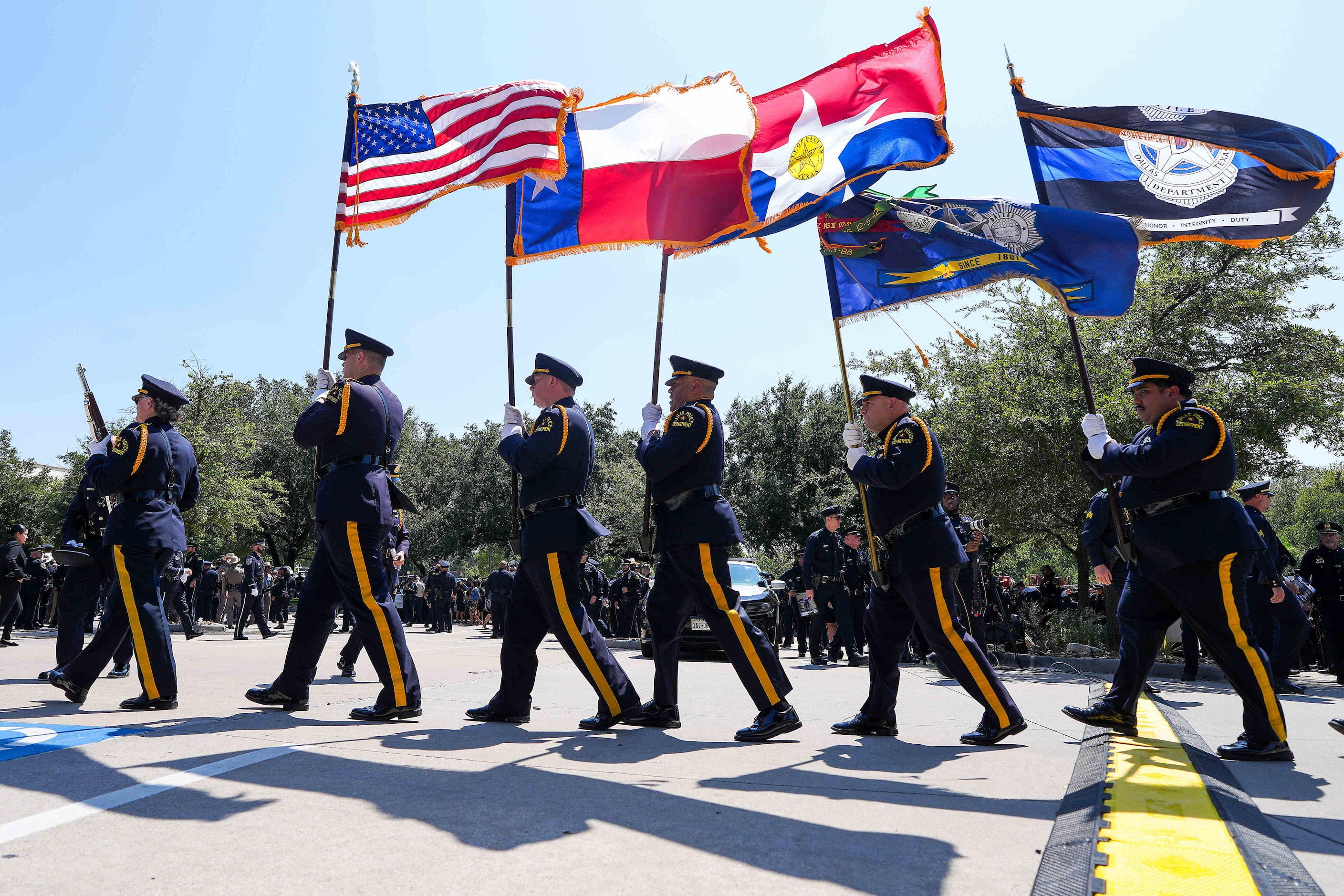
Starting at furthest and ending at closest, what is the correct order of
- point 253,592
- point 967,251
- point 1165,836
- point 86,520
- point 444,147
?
point 253,592 < point 86,520 < point 967,251 < point 444,147 < point 1165,836

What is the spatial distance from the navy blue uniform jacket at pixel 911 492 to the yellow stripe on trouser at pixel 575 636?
1651 millimetres

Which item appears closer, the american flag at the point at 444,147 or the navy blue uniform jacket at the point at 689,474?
the navy blue uniform jacket at the point at 689,474

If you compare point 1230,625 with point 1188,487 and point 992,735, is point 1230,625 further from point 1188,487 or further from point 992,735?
point 992,735

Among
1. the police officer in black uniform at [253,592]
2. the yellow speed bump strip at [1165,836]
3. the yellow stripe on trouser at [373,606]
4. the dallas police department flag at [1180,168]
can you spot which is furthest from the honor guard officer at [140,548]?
the police officer in black uniform at [253,592]

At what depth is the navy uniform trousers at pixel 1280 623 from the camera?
825 centimetres

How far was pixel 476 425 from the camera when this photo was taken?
4847cm

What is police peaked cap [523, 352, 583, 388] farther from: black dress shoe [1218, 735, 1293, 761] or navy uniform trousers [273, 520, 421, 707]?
black dress shoe [1218, 735, 1293, 761]

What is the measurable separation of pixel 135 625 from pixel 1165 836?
517 centimetres

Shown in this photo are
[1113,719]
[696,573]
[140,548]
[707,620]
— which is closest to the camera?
[1113,719]

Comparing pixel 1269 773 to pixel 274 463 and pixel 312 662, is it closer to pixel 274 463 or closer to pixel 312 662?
pixel 312 662

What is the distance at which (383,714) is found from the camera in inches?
207

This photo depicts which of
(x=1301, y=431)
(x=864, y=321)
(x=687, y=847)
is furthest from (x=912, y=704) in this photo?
(x=1301, y=431)

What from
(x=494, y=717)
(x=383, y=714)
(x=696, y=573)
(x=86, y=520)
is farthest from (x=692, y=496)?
(x=86, y=520)

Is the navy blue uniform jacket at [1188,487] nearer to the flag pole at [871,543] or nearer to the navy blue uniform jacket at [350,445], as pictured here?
the flag pole at [871,543]
